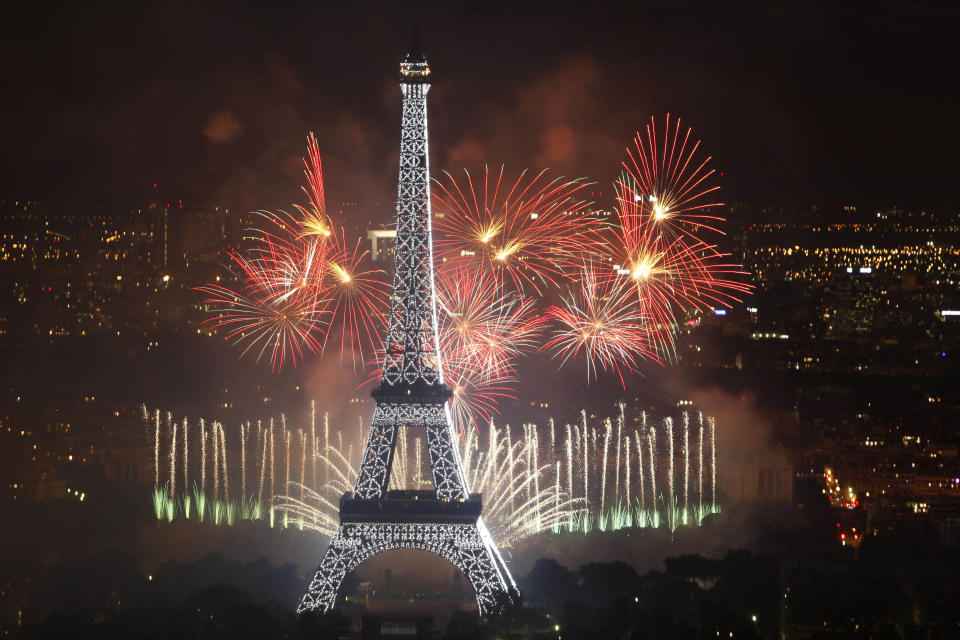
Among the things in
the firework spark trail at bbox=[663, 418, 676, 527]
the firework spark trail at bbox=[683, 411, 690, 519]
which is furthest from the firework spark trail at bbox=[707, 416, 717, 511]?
the firework spark trail at bbox=[663, 418, 676, 527]

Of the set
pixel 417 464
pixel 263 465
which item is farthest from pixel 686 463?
pixel 263 465

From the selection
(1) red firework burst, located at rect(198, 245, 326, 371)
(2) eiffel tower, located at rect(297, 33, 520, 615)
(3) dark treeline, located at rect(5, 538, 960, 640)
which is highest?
(1) red firework burst, located at rect(198, 245, 326, 371)

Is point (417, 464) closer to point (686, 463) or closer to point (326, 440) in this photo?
point (326, 440)

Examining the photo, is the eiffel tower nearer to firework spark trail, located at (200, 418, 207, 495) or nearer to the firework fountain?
the firework fountain

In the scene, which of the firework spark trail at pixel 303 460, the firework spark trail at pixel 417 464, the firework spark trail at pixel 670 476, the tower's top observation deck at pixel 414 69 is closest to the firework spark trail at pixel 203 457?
the firework spark trail at pixel 303 460

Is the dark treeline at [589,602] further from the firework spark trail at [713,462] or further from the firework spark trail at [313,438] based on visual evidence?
the firework spark trail at [313,438]
